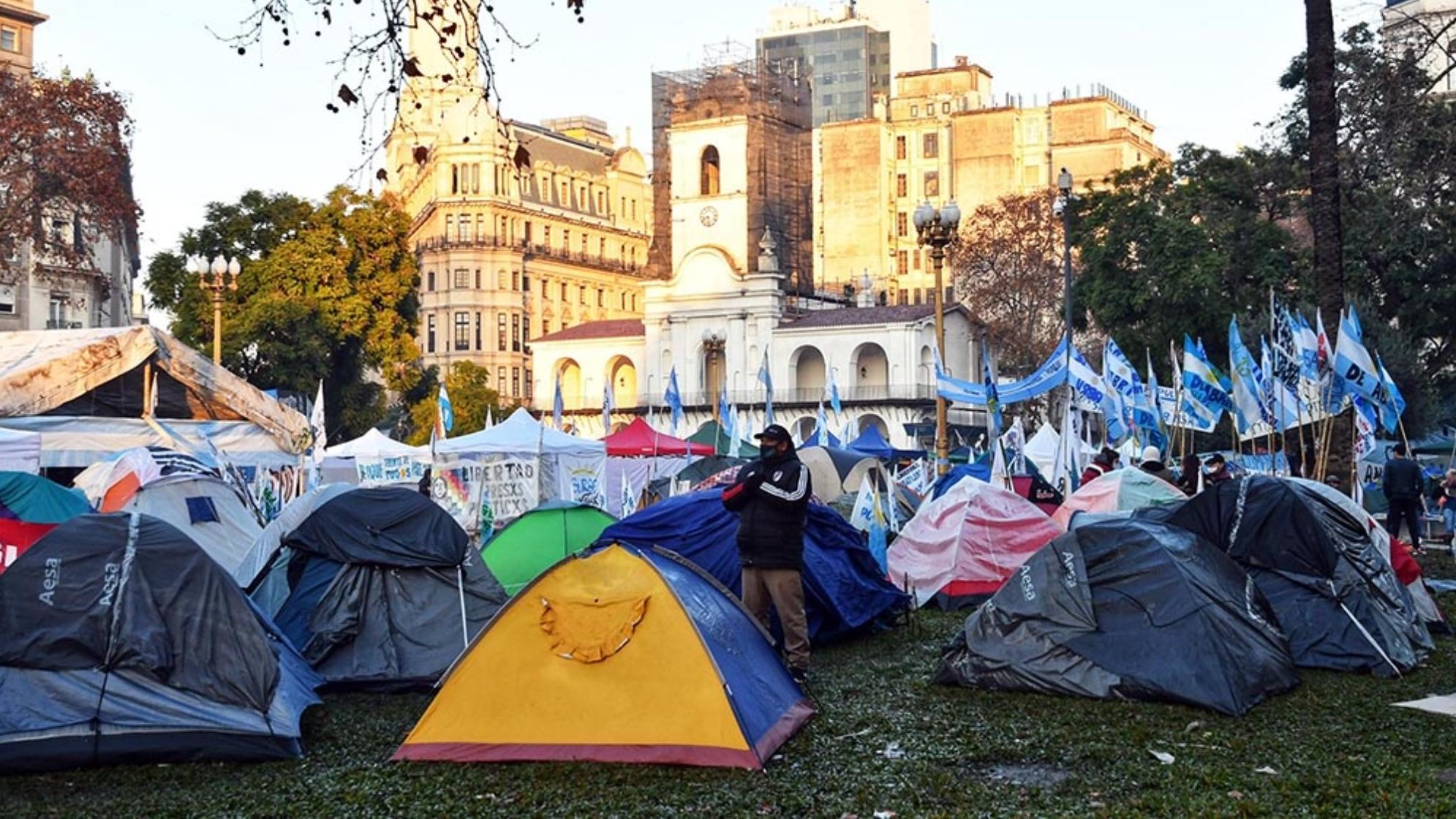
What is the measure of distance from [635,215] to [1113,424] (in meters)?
67.8

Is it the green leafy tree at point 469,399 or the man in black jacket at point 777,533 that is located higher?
the green leafy tree at point 469,399

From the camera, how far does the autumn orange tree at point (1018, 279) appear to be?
50.9 meters

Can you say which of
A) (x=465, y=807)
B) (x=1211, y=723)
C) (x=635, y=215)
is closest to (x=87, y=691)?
(x=465, y=807)

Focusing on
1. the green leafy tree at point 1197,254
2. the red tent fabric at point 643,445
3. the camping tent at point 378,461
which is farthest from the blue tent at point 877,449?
the camping tent at point 378,461

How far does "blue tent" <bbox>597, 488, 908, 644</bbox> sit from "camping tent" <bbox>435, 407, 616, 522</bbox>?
1280 cm

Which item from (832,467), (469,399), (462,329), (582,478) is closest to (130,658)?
(582,478)

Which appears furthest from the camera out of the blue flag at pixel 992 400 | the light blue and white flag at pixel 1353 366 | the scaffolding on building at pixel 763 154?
the scaffolding on building at pixel 763 154

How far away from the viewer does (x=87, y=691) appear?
8102mm

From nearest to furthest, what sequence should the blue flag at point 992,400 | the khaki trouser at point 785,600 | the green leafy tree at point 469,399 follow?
the khaki trouser at point 785,600 < the blue flag at point 992,400 < the green leafy tree at point 469,399

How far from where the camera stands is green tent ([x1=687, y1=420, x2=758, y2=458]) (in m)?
35.4

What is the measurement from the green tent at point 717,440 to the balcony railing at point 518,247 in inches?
1624

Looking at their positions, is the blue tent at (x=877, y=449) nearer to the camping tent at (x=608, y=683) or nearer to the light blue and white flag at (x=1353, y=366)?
the light blue and white flag at (x=1353, y=366)

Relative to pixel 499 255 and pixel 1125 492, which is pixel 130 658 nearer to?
pixel 1125 492

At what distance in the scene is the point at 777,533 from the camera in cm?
1030
